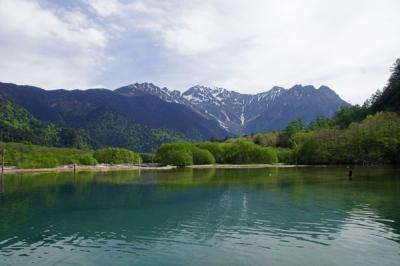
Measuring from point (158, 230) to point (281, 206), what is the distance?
61.0 feet

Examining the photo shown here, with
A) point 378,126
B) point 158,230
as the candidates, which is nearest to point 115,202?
point 158,230

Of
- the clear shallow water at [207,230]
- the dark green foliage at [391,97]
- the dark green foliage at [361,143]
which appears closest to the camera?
the clear shallow water at [207,230]

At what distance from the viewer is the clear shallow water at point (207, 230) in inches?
1073

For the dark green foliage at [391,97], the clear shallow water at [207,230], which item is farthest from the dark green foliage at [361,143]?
the clear shallow water at [207,230]

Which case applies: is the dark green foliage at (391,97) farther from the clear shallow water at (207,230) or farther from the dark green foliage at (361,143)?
the clear shallow water at (207,230)

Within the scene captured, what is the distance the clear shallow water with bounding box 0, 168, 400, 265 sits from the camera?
89.5 feet

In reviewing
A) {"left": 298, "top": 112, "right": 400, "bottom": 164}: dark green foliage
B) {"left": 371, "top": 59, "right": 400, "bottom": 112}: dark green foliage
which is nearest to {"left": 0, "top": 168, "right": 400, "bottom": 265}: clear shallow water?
{"left": 298, "top": 112, "right": 400, "bottom": 164}: dark green foliage

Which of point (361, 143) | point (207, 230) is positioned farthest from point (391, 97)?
point (207, 230)

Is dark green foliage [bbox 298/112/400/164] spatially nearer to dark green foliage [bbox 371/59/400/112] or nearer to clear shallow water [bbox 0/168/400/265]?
dark green foliage [bbox 371/59/400/112]

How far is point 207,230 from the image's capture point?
118 ft

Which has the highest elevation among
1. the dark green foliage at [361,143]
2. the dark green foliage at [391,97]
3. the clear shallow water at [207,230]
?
the dark green foliage at [391,97]

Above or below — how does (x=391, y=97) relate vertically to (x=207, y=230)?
above

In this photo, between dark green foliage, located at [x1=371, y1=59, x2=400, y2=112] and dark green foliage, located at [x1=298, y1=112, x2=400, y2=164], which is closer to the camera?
dark green foliage, located at [x1=298, y1=112, x2=400, y2=164]

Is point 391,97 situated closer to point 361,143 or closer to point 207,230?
point 361,143
